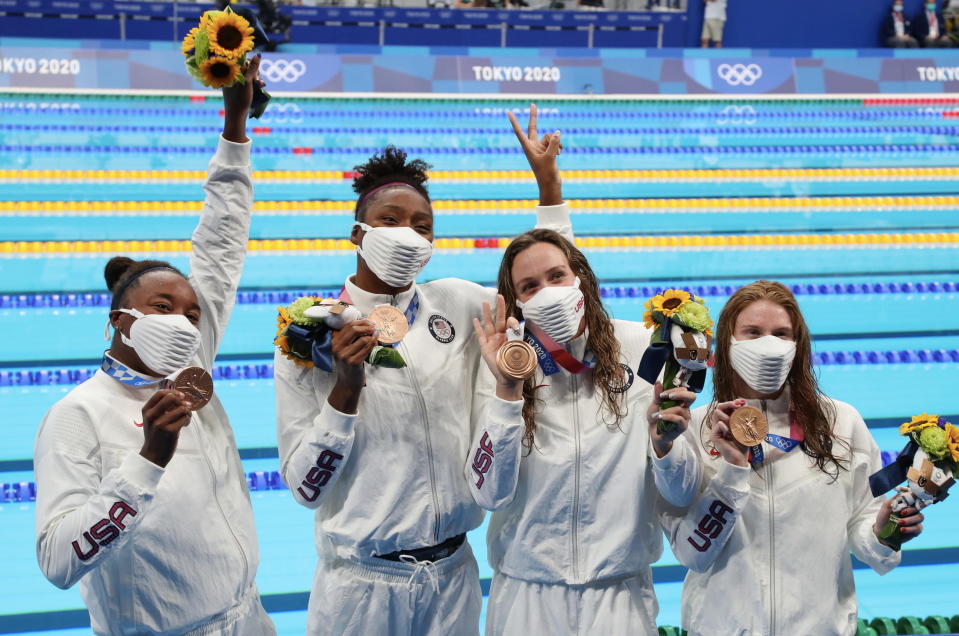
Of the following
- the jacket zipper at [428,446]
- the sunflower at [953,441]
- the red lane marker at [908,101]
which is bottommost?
the red lane marker at [908,101]

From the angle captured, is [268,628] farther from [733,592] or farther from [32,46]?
[32,46]

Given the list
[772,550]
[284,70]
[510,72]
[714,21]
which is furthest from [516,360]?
[714,21]

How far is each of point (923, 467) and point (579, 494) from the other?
0.74 meters

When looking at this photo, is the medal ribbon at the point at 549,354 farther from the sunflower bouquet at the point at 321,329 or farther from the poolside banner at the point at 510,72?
the poolside banner at the point at 510,72

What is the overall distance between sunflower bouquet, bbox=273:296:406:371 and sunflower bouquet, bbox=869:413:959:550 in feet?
3.49

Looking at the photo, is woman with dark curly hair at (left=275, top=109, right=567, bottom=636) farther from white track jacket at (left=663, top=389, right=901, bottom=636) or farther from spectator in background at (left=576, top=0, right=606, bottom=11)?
spectator in background at (left=576, top=0, right=606, bottom=11)

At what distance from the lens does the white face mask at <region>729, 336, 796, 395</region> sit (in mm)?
2301

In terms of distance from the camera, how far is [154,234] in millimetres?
7422

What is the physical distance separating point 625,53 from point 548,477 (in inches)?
444

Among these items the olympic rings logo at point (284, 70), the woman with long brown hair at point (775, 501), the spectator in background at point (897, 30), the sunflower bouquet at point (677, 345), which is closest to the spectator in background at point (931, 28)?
the spectator in background at point (897, 30)

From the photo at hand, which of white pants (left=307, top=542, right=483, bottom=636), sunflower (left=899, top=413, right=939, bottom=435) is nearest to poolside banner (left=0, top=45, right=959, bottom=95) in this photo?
white pants (left=307, top=542, right=483, bottom=636)

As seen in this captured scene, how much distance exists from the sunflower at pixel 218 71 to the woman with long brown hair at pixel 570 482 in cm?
80

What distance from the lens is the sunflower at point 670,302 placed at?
7.20 ft

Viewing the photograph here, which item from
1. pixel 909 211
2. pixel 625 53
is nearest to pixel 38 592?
pixel 909 211
